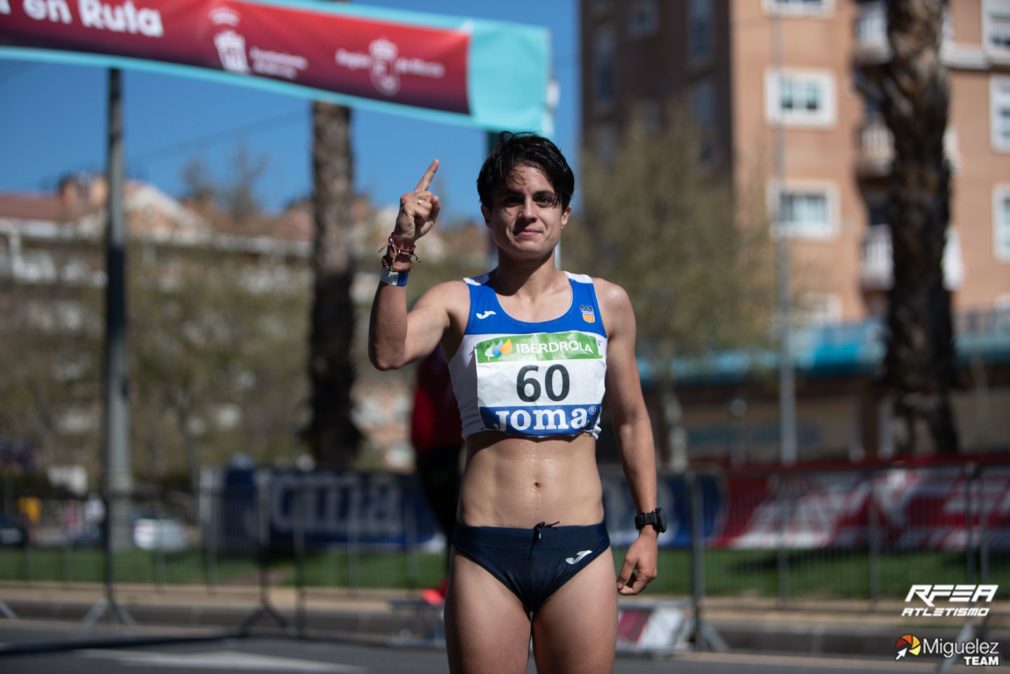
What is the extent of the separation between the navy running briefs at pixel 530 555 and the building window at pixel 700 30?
4984 centimetres

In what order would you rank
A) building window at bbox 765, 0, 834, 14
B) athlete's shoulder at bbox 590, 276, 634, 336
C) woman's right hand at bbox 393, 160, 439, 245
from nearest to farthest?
woman's right hand at bbox 393, 160, 439, 245 → athlete's shoulder at bbox 590, 276, 634, 336 → building window at bbox 765, 0, 834, 14

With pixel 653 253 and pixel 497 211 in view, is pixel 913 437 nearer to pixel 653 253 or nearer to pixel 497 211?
pixel 497 211

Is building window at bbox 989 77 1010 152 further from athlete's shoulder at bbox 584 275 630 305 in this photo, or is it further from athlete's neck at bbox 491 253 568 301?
athlete's neck at bbox 491 253 568 301

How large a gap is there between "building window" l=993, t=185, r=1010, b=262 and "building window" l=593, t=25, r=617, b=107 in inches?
558

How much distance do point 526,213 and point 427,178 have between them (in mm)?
324

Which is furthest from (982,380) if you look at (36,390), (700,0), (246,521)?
(246,521)

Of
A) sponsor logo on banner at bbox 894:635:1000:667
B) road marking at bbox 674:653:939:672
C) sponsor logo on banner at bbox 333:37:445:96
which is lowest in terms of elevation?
road marking at bbox 674:653:939:672

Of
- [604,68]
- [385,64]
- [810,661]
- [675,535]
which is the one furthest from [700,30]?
[810,661]

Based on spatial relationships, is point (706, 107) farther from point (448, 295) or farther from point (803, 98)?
point (448, 295)

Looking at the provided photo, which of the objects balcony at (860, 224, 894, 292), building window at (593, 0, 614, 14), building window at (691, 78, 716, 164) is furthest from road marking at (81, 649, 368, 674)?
building window at (593, 0, 614, 14)

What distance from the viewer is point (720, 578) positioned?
1412cm

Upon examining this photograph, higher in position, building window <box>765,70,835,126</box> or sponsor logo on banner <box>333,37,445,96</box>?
building window <box>765,70,835,126</box>

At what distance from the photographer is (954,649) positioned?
917cm

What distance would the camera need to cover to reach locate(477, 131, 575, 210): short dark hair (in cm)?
467
